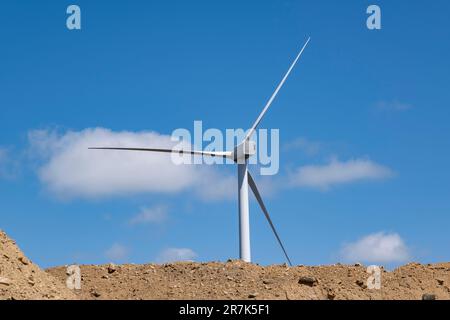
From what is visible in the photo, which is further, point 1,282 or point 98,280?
point 98,280

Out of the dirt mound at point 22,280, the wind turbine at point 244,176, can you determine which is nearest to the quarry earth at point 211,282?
the dirt mound at point 22,280

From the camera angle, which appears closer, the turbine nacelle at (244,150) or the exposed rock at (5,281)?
the exposed rock at (5,281)

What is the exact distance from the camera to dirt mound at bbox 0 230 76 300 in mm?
25672

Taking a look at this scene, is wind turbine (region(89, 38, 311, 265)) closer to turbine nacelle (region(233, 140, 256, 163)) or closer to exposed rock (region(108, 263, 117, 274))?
turbine nacelle (region(233, 140, 256, 163))

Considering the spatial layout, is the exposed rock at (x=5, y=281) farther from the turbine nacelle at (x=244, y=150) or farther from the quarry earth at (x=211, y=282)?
the turbine nacelle at (x=244, y=150)

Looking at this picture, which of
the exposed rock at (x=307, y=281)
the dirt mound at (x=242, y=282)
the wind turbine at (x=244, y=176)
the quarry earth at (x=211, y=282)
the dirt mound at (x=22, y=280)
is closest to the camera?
the dirt mound at (x=22, y=280)

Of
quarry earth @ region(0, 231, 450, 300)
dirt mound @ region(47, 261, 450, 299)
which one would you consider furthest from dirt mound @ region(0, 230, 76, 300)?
dirt mound @ region(47, 261, 450, 299)

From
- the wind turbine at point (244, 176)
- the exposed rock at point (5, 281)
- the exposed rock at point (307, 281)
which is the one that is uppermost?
the wind turbine at point (244, 176)

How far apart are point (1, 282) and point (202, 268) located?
9177mm

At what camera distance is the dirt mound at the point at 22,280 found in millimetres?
25672
